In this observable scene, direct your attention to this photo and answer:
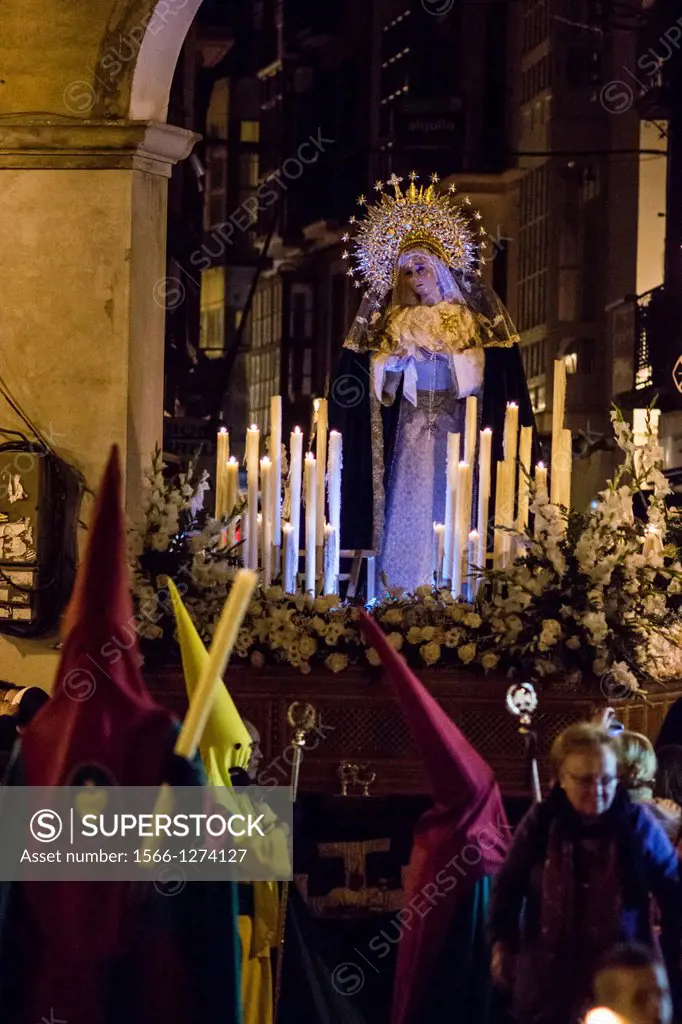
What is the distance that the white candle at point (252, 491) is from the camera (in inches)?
317

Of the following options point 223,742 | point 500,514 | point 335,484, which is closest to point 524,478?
point 500,514

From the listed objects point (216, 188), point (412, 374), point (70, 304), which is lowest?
point (412, 374)

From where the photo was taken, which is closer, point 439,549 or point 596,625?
point 596,625

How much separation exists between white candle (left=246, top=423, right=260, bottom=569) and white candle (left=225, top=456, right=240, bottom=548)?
7cm

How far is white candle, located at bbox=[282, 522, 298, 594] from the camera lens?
27.3 ft

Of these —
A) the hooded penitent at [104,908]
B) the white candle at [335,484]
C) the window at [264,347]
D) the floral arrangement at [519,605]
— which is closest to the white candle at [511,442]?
the floral arrangement at [519,605]

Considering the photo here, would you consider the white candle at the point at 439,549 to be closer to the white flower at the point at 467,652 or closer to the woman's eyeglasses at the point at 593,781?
the white flower at the point at 467,652

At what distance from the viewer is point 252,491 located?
26.4 feet

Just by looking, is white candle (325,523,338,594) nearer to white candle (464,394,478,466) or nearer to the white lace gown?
the white lace gown

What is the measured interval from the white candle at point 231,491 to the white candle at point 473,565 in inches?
38.6

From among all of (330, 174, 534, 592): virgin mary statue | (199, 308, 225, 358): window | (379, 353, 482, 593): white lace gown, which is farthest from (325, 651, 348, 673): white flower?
(199, 308, 225, 358): window

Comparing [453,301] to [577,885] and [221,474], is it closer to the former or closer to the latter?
[221,474]

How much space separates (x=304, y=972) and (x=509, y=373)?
358cm

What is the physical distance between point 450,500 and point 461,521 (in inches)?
8.8
